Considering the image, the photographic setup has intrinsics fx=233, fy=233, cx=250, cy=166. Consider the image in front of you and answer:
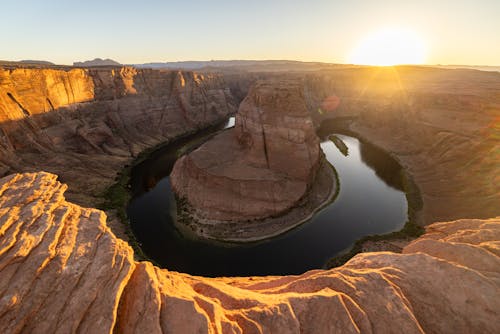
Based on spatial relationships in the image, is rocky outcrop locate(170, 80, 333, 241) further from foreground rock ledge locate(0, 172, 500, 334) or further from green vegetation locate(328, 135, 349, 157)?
foreground rock ledge locate(0, 172, 500, 334)

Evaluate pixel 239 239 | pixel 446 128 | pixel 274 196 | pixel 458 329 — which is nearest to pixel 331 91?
pixel 446 128

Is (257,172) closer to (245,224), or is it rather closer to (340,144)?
(245,224)

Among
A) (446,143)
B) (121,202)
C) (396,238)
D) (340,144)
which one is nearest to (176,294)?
(396,238)

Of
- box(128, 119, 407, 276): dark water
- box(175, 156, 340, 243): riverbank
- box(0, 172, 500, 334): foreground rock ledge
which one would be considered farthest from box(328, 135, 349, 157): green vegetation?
box(0, 172, 500, 334): foreground rock ledge

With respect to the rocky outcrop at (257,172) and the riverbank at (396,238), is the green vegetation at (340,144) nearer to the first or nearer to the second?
the rocky outcrop at (257,172)

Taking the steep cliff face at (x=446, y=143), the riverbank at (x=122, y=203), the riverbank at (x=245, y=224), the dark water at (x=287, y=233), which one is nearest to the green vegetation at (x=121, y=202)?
the riverbank at (x=122, y=203)

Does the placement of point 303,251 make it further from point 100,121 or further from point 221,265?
point 100,121
